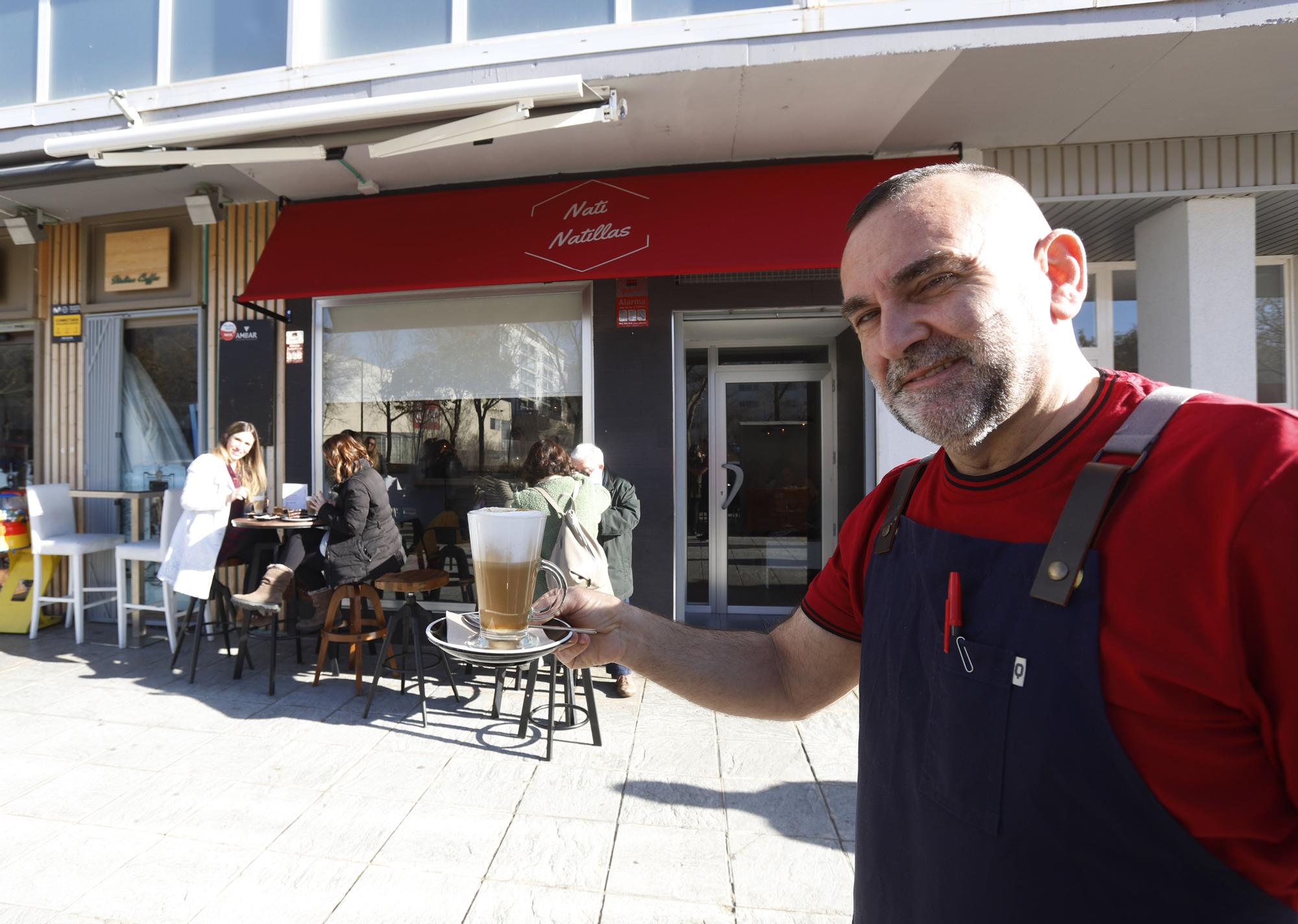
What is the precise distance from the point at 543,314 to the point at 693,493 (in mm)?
2330

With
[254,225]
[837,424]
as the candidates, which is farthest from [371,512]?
[837,424]

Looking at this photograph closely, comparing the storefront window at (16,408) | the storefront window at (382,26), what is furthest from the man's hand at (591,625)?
the storefront window at (16,408)

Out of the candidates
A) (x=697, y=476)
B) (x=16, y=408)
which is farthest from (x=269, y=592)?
(x=16, y=408)

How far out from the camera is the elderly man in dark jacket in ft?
15.4

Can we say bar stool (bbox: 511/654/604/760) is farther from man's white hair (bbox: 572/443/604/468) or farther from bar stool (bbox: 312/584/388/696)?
man's white hair (bbox: 572/443/604/468)

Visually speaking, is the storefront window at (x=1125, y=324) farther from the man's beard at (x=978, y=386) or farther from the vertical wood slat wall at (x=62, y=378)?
the vertical wood slat wall at (x=62, y=378)

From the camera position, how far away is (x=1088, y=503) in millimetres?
854

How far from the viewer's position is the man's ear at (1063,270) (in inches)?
41.0

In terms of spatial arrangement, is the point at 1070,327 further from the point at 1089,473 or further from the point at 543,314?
the point at 543,314

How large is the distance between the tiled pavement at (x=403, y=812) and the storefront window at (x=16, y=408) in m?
3.26

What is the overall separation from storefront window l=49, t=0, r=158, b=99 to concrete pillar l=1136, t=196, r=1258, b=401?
7.87m

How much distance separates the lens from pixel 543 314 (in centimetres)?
555

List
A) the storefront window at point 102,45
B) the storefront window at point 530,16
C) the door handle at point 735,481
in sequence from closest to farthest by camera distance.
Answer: the storefront window at point 530,16, the storefront window at point 102,45, the door handle at point 735,481

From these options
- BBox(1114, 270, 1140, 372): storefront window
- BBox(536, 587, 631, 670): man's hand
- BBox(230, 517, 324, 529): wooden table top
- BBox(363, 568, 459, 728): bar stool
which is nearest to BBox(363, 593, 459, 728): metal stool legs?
BBox(363, 568, 459, 728): bar stool
